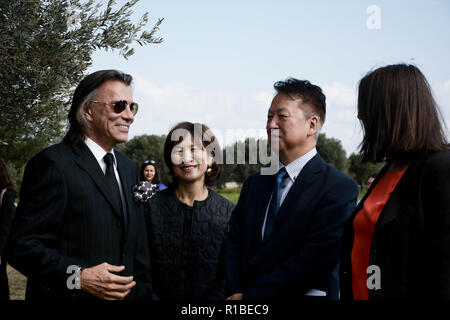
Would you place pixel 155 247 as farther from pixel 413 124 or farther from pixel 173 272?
pixel 413 124

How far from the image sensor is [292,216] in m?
3.27

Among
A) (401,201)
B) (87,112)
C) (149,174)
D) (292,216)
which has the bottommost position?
(292,216)

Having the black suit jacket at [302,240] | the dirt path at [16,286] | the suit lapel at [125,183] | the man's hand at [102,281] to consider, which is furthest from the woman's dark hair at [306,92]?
the dirt path at [16,286]

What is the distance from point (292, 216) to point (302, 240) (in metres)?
0.20

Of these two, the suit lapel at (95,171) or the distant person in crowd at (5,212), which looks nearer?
the suit lapel at (95,171)

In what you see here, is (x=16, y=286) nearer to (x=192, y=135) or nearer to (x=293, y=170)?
(x=192, y=135)

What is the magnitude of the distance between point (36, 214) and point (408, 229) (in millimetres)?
2386

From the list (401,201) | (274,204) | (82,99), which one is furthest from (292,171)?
(82,99)

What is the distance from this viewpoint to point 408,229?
2561mm

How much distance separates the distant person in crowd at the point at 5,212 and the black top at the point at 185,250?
338 centimetres

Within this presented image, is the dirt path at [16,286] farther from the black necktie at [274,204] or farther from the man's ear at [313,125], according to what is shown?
the man's ear at [313,125]

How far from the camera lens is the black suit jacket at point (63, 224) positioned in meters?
2.87

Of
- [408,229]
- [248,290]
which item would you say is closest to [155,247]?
[248,290]

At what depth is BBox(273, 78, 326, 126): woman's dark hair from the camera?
3.66m
